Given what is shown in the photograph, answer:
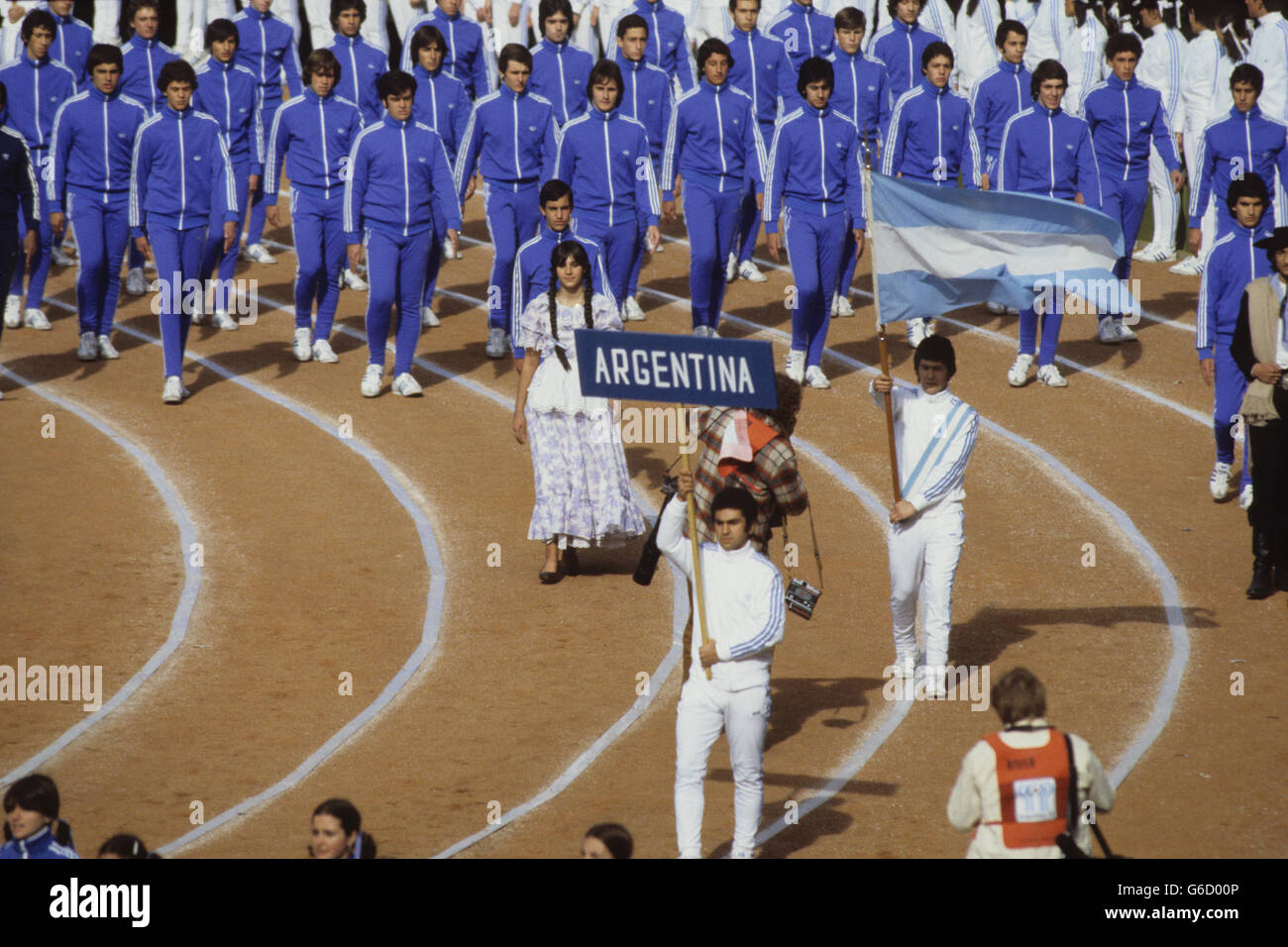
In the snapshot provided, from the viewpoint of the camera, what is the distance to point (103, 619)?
37.7ft

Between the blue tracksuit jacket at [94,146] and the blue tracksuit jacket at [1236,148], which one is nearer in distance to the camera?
the blue tracksuit jacket at [94,146]

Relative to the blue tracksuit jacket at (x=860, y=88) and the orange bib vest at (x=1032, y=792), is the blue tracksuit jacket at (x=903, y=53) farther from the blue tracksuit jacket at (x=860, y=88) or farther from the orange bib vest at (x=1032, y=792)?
the orange bib vest at (x=1032, y=792)

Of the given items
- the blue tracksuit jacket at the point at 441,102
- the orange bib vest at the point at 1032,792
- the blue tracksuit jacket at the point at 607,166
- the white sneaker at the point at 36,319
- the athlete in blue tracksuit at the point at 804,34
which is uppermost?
the athlete in blue tracksuit at the point at 804,34

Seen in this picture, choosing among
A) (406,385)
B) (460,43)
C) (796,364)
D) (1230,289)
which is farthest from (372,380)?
(1230,289)

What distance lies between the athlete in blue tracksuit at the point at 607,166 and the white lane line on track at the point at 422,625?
2883 mm

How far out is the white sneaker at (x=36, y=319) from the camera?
17781 mm

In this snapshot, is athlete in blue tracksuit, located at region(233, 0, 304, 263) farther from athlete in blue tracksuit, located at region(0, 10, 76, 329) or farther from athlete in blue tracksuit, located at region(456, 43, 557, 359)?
athlete in blue tracksuit, located at region(456, 43, 557, 359)

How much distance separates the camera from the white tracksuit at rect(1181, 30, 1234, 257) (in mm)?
19859

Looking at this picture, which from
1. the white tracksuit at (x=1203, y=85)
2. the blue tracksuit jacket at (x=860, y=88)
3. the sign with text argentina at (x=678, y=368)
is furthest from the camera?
the white tracksuit at (x=1203, y=85)

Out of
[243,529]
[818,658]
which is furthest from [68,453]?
[818,658]

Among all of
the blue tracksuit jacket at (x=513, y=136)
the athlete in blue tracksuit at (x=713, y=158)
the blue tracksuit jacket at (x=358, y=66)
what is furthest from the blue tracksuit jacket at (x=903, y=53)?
the blue tracksuit jacket at (x=358, y=66)
